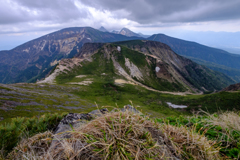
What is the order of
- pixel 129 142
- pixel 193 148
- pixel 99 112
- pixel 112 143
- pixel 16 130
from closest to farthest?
pixel 112 143 < pixel 129 142 < pixel 193 148 < pixel 99 112 < pixel 16 130

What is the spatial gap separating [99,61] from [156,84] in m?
86.0

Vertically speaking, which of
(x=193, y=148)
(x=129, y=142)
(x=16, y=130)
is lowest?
(x=16, y=130)

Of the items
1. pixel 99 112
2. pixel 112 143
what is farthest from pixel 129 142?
pixel 99 112

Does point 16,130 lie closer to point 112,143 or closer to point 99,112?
point 99,112

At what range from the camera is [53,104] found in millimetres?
51219

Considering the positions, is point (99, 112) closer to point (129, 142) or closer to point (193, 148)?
point (129, 142)

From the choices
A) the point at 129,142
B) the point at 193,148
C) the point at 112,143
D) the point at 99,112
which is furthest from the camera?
the point at 99,112

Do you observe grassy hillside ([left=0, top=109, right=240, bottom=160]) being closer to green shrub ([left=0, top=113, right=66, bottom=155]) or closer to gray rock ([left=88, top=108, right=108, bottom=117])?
gray rock ([left=88, top=108, right=108, bottom=117])

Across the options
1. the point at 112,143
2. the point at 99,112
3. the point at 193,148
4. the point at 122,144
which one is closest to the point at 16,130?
the point at 99,112

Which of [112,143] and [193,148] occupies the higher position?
[112,143]

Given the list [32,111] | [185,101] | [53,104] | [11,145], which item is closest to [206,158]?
[11,145]

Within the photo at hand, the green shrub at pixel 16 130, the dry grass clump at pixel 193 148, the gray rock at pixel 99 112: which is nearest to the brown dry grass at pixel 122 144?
the dry grass clump at pixel 193 148

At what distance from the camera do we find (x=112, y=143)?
7.29 feet

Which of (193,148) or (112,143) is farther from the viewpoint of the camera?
(193,148)
